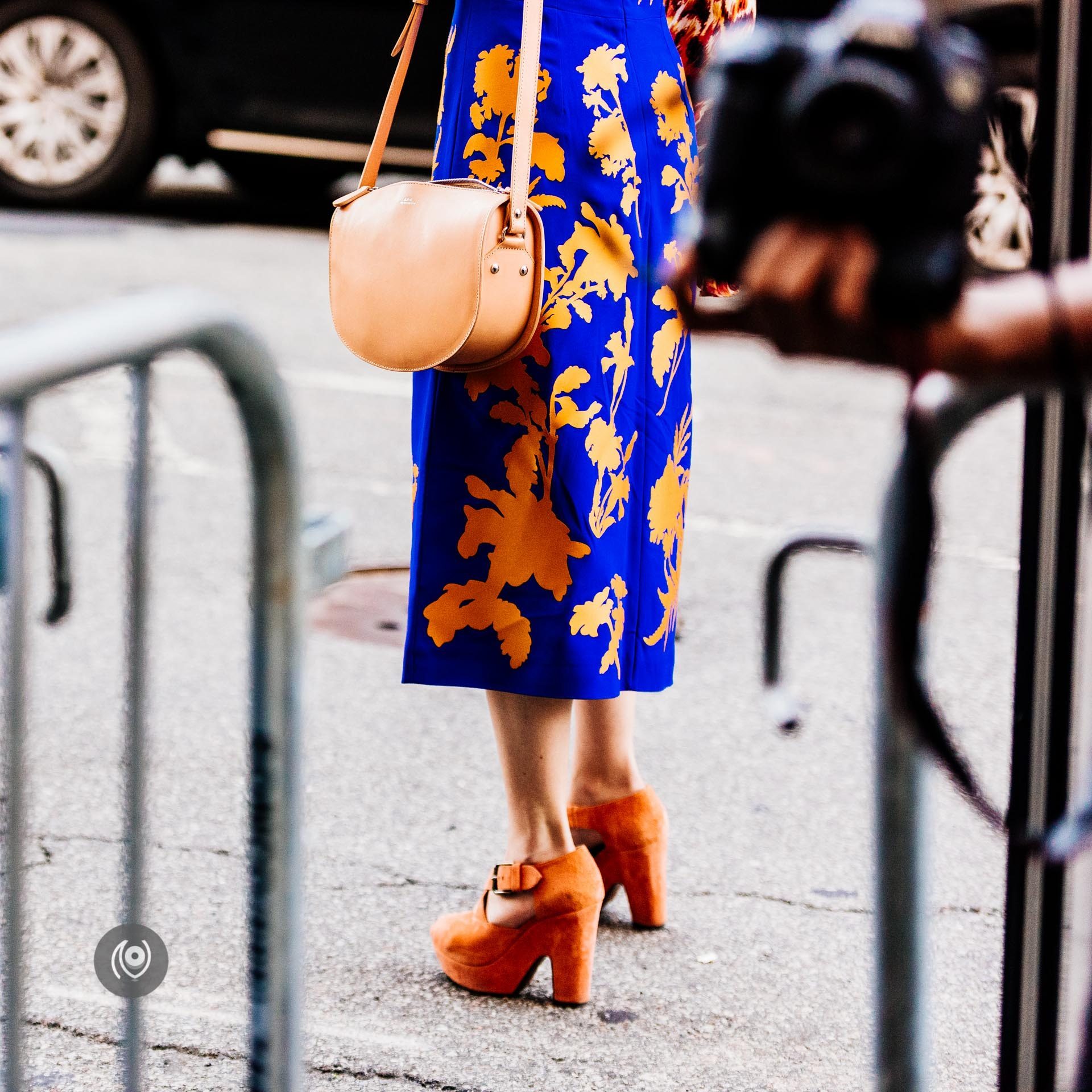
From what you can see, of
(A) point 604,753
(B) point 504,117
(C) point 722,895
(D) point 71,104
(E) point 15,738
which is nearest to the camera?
(E) point 15,738

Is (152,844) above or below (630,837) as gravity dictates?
below

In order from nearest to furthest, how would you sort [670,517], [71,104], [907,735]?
[907,735] < [670,517] < [71,104]

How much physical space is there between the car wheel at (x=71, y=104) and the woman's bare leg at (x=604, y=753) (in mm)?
6505

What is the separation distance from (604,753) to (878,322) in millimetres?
1700

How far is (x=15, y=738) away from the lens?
1367 millimetres

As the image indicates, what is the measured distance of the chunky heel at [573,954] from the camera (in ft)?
7.86

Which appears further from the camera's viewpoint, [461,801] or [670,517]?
[461,801]

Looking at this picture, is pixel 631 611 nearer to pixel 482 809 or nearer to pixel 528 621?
pixel 528 621

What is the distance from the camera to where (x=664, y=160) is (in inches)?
92.4

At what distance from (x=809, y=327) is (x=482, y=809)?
2311 millimetres

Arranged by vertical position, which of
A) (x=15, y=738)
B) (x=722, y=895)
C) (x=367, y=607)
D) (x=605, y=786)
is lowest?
(x=722, y=895)

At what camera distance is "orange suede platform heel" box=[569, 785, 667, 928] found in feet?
8.47

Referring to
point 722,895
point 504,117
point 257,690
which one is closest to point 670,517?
point 504,117

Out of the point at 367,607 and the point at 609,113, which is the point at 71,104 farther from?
the point at 609,113
